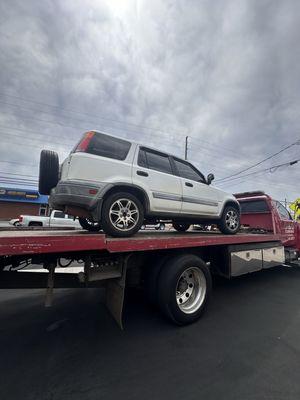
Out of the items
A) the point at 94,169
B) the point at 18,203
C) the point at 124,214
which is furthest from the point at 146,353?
the point at 18,203

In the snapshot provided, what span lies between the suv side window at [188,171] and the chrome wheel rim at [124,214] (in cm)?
154

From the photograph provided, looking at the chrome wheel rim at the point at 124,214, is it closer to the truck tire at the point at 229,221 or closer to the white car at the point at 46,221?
the truck tire at the point at 229,221

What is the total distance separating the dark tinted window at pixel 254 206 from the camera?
7.04 meters

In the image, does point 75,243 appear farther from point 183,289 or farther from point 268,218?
point 268,218

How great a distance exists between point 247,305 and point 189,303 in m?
1.41

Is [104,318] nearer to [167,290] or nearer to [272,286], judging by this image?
[167,290]

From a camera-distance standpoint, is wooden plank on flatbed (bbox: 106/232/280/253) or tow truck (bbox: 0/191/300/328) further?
wooden plank on flatbed (bbox: 106/232/280/253)

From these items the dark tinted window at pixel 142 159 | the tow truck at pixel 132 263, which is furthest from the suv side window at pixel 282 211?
the dark tinted window at pixel 142 159

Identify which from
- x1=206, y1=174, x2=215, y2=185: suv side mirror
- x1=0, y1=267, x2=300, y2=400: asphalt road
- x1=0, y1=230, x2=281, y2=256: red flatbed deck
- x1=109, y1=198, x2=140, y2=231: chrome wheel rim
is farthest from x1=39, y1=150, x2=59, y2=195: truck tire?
x1=206, y1=174, x2=215, y2=185: suv side mirror

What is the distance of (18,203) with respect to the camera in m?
28.7

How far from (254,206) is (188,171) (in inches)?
150

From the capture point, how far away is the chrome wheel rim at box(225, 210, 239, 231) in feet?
17.4

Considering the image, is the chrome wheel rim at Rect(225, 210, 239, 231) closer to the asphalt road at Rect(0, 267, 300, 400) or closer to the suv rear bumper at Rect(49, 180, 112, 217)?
the asphalt road at Rect(0, 267, 300, 400)

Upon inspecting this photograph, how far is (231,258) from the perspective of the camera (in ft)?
14.6
